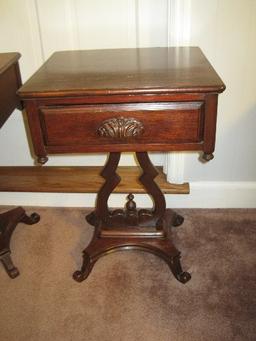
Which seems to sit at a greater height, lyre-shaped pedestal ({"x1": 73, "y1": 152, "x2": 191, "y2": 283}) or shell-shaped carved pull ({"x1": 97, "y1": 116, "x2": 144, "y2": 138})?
shell-shaped carved pull ({"x1": 97, "y1": 116, "x2": 144, "y2": 138})

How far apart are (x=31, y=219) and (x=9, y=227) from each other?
13 centimetres

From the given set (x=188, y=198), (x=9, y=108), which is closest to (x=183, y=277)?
(x=188, y=198)

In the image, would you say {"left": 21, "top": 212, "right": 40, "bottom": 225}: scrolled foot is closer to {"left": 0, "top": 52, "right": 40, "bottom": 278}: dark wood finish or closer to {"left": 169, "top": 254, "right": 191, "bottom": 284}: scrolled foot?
{"left": 0, "top": 52, "right": 40, "bottom": 278}: dark wood finish

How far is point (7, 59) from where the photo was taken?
127 centimetres

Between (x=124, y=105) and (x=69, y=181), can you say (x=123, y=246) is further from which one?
(x=124, y=105)

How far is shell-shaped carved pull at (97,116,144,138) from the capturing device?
96 centimetres

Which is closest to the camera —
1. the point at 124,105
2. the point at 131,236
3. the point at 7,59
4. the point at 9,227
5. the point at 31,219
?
the point at 124,105

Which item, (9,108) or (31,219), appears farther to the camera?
(31,219)

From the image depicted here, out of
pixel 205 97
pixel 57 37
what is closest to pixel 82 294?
pixel 205 97

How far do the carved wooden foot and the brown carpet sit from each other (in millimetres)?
35

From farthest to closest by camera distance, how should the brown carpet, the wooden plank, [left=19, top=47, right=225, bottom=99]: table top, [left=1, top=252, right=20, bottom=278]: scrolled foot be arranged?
the wooden plank < [left=1, top=252, right=20, bottom=278]: scrolled foot < the brown carpet < [left=19, top=47, right=225, bottom=99]: table top

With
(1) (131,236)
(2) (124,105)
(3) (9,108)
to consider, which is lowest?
(1) (131,236)

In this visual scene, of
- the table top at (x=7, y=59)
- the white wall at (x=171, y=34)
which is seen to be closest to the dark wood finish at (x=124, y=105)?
the table top at (x=7, y=59)

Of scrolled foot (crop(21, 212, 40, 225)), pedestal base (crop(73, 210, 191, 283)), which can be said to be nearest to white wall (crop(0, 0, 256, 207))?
pedestal base (crop(73, 210, 191, 283))
